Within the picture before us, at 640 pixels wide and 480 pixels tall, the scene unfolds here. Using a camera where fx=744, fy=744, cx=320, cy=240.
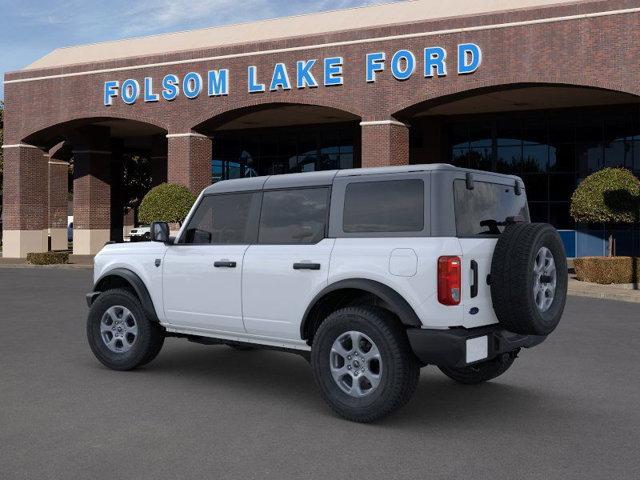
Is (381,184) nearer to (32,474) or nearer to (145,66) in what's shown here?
(32,474)

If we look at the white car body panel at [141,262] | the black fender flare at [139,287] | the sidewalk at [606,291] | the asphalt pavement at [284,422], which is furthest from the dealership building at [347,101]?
the black fender flare at [139,287]

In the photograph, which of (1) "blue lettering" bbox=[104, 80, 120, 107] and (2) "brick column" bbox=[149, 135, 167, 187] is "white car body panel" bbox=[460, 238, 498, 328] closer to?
(1) "blue lettering" bbox=[104, 80, 120, 107]

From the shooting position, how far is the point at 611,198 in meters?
21.3

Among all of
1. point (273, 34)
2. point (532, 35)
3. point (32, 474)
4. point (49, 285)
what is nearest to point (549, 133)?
point (532, 35)

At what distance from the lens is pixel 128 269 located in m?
8.06

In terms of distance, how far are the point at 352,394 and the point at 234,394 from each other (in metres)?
1.44

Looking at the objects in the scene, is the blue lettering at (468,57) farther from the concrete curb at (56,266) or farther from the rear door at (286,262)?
the rear door at (286,262)

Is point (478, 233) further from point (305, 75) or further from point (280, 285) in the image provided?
point (305, 75)

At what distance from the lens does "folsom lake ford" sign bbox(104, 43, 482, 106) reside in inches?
1001

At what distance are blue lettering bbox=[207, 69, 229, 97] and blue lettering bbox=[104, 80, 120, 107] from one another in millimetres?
4881

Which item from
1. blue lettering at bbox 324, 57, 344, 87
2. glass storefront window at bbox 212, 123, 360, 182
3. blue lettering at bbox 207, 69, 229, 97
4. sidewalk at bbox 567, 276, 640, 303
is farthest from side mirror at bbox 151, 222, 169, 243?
glass storefront window at bbox 212, 123, 360, 182

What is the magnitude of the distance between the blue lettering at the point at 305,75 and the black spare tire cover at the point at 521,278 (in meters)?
22.4

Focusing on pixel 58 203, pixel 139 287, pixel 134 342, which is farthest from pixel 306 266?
pixel 58 203

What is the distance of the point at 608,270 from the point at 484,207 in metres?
14.7
